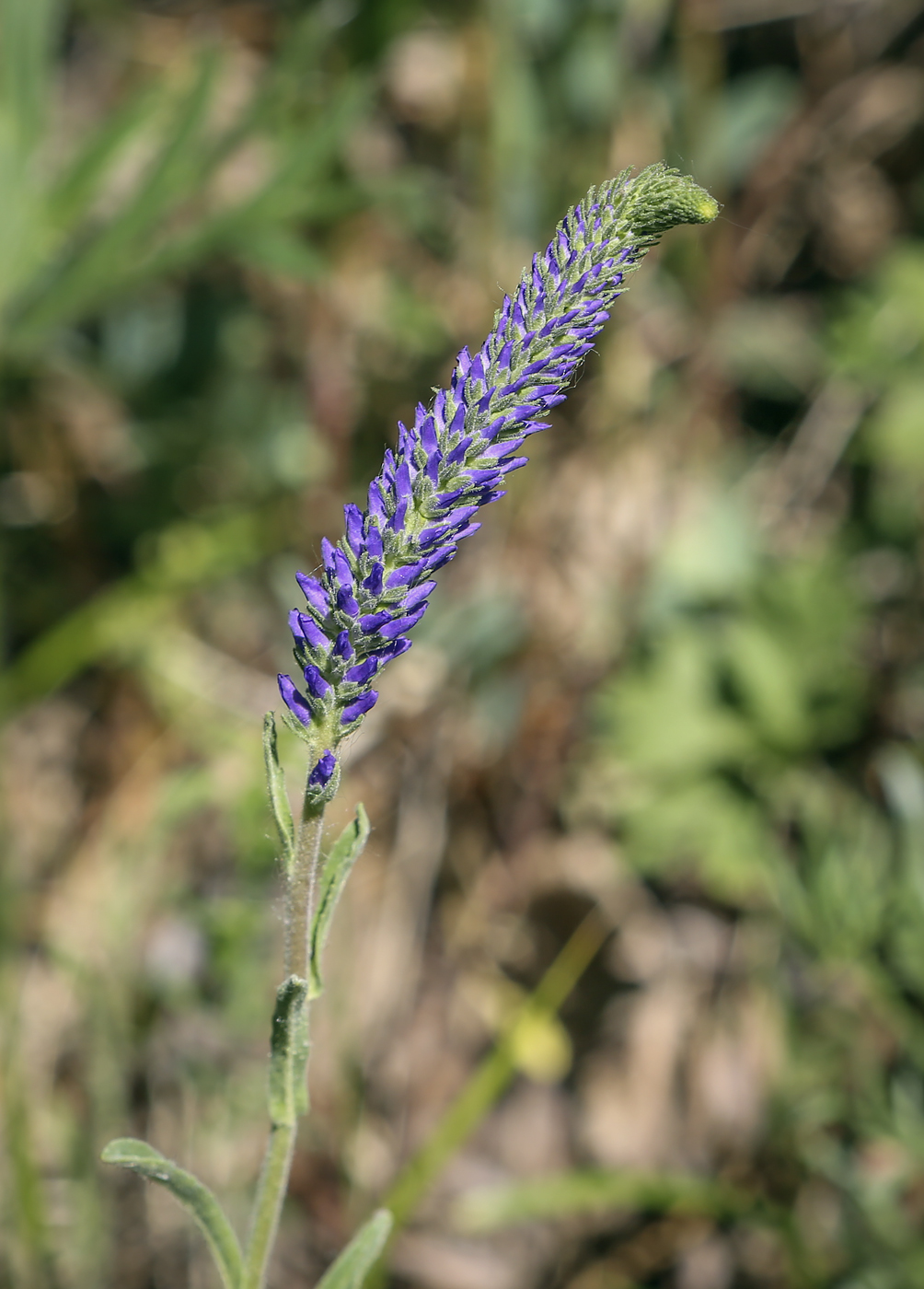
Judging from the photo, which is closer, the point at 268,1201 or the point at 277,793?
the point at 277,793

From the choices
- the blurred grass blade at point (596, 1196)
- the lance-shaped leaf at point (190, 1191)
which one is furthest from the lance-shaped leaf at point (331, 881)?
the blurred grass blade at point (596, 1196)

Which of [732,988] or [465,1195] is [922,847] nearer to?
[732,988]

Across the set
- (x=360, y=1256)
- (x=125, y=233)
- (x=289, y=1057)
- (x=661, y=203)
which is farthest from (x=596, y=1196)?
(x=125, y=233)

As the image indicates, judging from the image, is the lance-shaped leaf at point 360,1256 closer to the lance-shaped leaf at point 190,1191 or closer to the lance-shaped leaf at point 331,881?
the lance-shaped leaf at point 190,1191

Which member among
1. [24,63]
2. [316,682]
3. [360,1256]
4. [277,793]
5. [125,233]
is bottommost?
[360,1256]

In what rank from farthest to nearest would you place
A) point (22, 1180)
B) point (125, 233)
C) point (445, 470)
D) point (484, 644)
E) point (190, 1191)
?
point (484, 644) < point (125, 233) < point (22, 1180) < point (190, 1191) < point (445, 470)

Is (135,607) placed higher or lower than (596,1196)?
higher

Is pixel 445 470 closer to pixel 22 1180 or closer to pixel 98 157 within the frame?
pixel 22 1180
